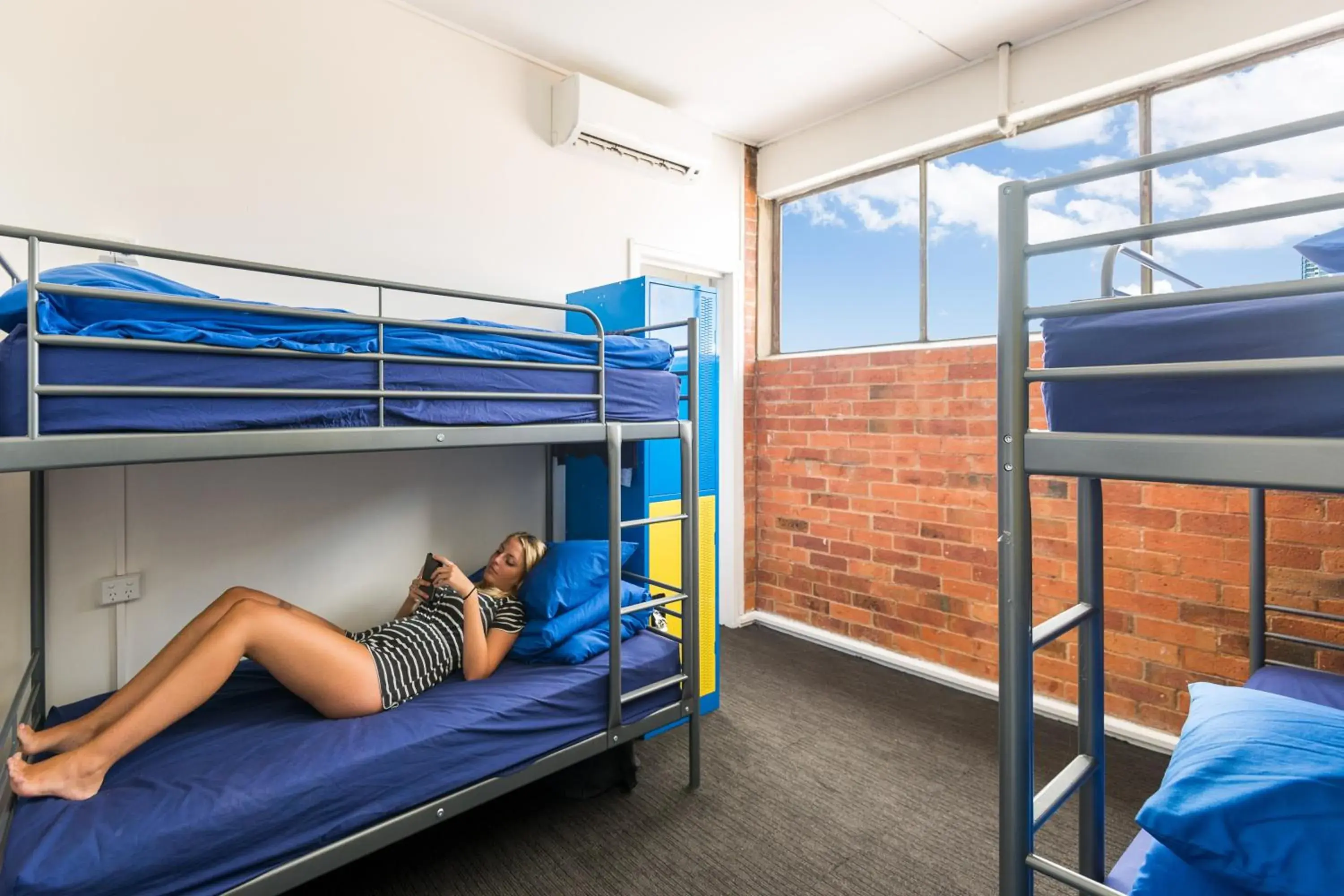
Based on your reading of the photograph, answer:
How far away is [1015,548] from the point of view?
120cm

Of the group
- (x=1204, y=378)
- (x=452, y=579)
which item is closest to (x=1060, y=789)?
(x=1204, y=378)

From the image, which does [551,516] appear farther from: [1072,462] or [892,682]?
[1072,462]

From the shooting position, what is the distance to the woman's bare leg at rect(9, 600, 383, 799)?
1448 millimetres

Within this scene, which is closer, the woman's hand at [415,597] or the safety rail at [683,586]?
the safety rail at [683,586]

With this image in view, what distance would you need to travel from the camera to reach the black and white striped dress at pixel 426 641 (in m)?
1.91

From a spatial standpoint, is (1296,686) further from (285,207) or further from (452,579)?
(285,207)

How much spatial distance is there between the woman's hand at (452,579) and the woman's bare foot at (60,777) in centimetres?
85

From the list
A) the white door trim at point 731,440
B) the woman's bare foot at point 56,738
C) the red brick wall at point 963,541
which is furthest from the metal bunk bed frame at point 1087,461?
the white door trim at point 731,440

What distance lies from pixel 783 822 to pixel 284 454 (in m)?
1.81

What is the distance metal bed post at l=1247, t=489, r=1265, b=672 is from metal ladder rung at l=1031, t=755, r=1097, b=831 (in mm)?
1041

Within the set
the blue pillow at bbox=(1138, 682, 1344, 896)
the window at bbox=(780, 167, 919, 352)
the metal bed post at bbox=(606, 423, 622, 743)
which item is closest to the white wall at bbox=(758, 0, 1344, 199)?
the window at bbox=(780, 167, 919, 352)

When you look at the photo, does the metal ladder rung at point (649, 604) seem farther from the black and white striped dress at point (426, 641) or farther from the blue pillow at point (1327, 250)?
the blue pillow at point (1327, 250)

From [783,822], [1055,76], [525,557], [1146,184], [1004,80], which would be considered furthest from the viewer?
[1004,80]

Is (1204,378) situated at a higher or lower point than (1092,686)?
higher
